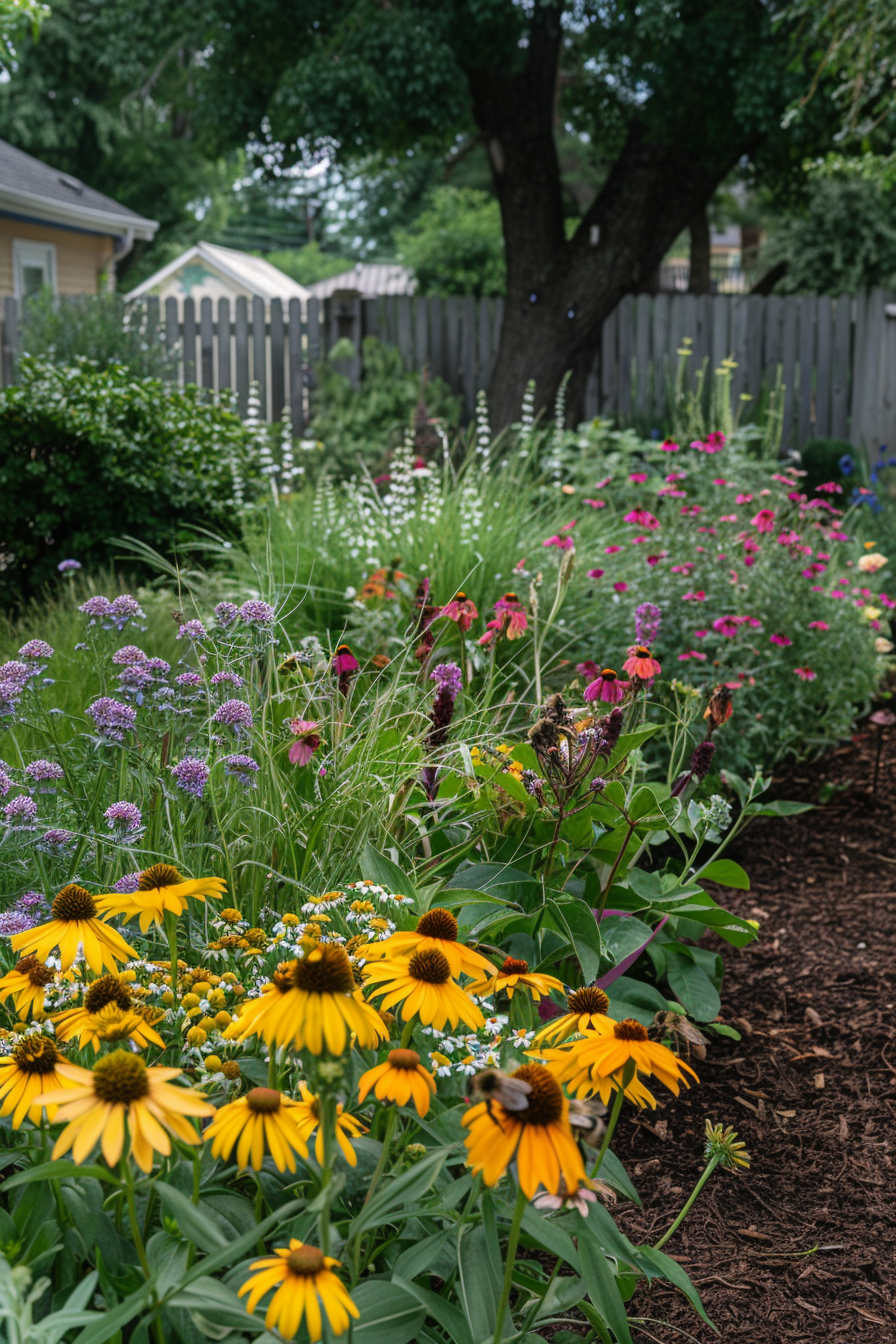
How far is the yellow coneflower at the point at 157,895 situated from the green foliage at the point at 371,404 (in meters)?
7.56

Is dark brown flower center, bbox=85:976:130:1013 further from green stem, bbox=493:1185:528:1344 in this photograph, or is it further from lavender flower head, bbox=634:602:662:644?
lavender flower head, bbox=634:602:662:644

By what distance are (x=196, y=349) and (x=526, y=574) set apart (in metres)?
7.68

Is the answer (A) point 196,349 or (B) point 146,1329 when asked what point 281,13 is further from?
(B) point 146,1329

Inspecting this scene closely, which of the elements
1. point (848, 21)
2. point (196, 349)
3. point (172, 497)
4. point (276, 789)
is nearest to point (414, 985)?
point (276, 789)

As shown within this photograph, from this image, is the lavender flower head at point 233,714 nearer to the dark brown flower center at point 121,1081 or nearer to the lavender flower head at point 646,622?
the dark brown flower center at point 121,1081

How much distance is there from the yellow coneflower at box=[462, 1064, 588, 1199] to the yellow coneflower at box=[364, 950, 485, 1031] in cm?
19

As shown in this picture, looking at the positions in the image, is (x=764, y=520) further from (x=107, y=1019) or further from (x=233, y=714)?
(x=107, y=1019)

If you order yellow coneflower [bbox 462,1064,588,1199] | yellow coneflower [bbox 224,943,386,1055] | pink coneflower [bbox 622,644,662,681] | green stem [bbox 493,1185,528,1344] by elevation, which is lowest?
green stem [bbox 493,1185,528,1344]

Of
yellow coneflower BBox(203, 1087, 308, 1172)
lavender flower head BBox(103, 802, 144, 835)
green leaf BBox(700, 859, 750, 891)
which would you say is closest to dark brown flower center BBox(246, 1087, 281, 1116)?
yellow coneflower BBox(203, 1087, 308, 1172)

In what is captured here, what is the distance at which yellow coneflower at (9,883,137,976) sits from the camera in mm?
1346

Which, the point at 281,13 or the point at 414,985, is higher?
the point at 281,13

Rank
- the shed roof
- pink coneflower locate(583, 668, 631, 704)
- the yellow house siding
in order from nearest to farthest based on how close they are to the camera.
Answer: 1. pink coneflower locate(583, 668, 631, 704)
2. the shed roof
3. the yellow house siding

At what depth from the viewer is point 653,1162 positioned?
2.23m

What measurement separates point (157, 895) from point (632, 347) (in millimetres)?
9315
